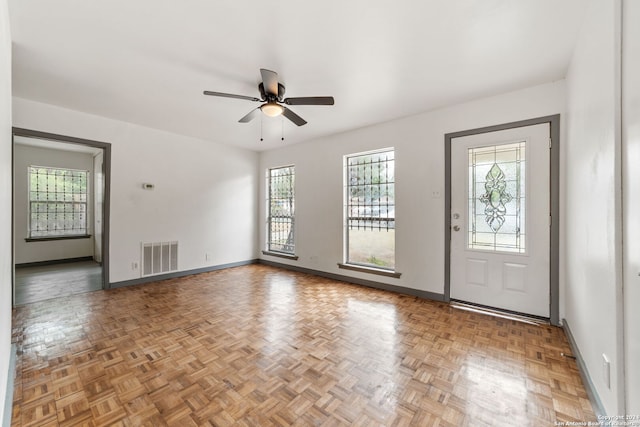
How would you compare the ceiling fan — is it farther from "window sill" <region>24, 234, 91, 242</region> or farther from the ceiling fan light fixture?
"window sill" <region>24, 234, 91, 242</region>

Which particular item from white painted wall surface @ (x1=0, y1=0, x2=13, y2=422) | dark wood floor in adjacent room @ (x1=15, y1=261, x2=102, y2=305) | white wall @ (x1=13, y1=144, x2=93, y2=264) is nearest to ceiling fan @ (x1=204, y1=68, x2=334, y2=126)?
white painted wall surface @ (x1=0, y1=0, x2=13, y2=422)

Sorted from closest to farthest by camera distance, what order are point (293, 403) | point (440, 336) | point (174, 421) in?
1. point (174, 421)
2. point (293, 403)
3. point (440, 336)

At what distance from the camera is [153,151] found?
14.6 ft

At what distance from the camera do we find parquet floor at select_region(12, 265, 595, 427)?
1.56 metres

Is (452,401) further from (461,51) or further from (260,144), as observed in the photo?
(260,144)

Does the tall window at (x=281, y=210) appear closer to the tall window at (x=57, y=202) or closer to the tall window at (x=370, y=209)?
the tall window at (x=370, y=209)

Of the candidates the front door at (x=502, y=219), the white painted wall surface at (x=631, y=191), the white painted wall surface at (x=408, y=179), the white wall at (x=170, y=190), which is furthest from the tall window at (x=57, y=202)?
the white painted wall surface at (x=631, y=191)

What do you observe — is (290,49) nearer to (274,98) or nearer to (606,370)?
(274,98)

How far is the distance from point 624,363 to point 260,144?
5368 millimetres

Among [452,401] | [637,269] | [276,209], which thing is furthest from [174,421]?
[276,209]

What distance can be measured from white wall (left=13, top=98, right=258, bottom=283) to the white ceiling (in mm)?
438

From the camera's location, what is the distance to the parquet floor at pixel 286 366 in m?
1.56

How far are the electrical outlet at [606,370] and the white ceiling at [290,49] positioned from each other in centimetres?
222

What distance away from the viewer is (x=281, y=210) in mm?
5812
